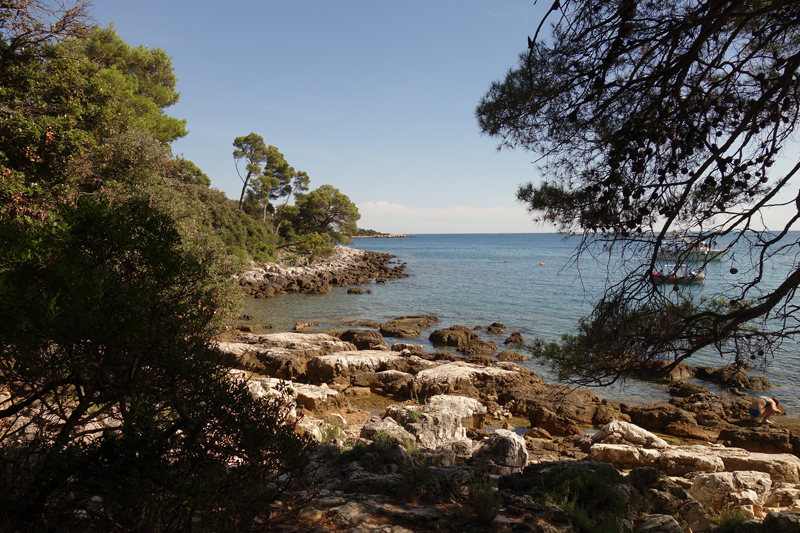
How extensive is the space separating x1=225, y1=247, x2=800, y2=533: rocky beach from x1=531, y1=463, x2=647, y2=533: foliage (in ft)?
0.18

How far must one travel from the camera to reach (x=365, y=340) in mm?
16766

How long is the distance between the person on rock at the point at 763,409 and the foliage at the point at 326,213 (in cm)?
4138

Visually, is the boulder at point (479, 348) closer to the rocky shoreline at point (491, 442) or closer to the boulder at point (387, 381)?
the rocky shoreline at point (491, 442)

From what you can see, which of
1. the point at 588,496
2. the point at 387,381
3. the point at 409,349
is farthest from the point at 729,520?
the point at 409,349

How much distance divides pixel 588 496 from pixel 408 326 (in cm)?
1565

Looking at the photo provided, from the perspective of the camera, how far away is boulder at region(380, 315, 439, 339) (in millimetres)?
19844

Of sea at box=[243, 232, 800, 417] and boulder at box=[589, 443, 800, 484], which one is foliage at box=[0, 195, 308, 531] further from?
sea at box=[243, 232, 800, 417]

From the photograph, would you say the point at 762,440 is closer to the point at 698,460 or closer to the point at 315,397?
the point at 698,460

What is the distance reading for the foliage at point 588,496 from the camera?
4672 millimetres

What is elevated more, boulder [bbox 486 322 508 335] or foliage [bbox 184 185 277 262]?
foliage [bbox 184 185 277 262]

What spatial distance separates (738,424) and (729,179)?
10.4m

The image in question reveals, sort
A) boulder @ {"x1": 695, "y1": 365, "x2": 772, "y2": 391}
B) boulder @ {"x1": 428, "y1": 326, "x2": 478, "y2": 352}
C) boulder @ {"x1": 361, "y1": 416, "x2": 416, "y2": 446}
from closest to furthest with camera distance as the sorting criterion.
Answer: boulder @ {"x1": 361, "y1": 416, "x2": 416, "y2": 446} → boulder @ {"x1": 695, "y1": 365, "x2": 772, "y2": 391} → boulder @ {"x1": 428, "y1": 326, "x2": 478, "y2": 352}

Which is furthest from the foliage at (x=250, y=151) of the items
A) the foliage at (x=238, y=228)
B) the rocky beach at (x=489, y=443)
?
the rocky beach at (x=489, y=443)

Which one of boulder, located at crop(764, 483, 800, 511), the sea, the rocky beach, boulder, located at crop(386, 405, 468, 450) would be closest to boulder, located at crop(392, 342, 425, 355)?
the rocky beach
